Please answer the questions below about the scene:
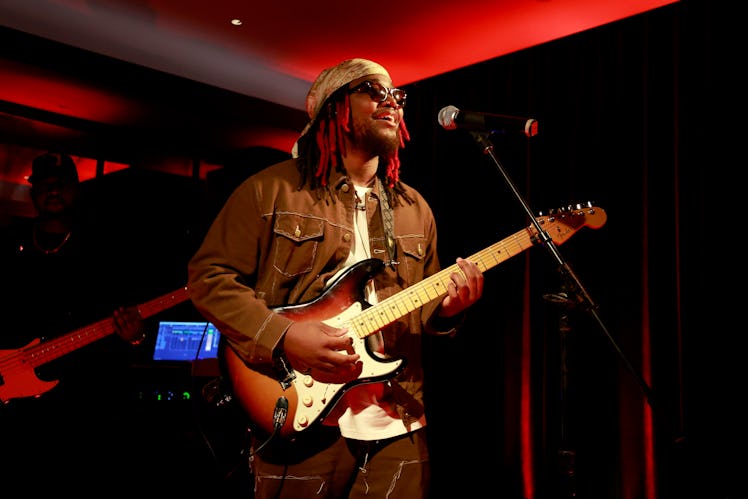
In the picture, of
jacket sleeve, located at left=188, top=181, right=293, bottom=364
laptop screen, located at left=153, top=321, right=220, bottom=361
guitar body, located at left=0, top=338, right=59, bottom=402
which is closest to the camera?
jacket sleeve, located at left=188, top=181, right=293, bottom=364

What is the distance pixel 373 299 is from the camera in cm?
220

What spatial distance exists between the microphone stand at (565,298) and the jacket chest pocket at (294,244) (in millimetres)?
676

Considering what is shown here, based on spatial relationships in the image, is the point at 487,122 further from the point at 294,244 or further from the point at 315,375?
the point at 315,375

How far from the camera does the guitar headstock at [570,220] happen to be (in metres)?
2.39

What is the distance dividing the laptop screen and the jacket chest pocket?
2.98 meters

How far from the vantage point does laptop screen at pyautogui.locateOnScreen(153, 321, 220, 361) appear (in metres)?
4.95

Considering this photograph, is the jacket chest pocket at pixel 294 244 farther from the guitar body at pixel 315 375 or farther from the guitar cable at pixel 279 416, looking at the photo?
the guitar cable at pixel 279 416

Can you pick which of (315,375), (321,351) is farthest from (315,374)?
(321,351)

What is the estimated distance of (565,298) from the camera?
6.86ft

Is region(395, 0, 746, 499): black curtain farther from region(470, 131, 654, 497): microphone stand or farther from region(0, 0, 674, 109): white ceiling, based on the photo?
region(470, 131, 654, 497): microphone stand

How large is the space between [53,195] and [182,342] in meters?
1.52

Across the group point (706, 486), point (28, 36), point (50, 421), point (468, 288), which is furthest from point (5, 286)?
point (706, 486)

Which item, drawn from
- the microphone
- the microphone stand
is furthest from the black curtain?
the microphone

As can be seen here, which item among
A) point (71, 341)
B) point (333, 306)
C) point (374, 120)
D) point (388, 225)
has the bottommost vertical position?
point (71, 341)
